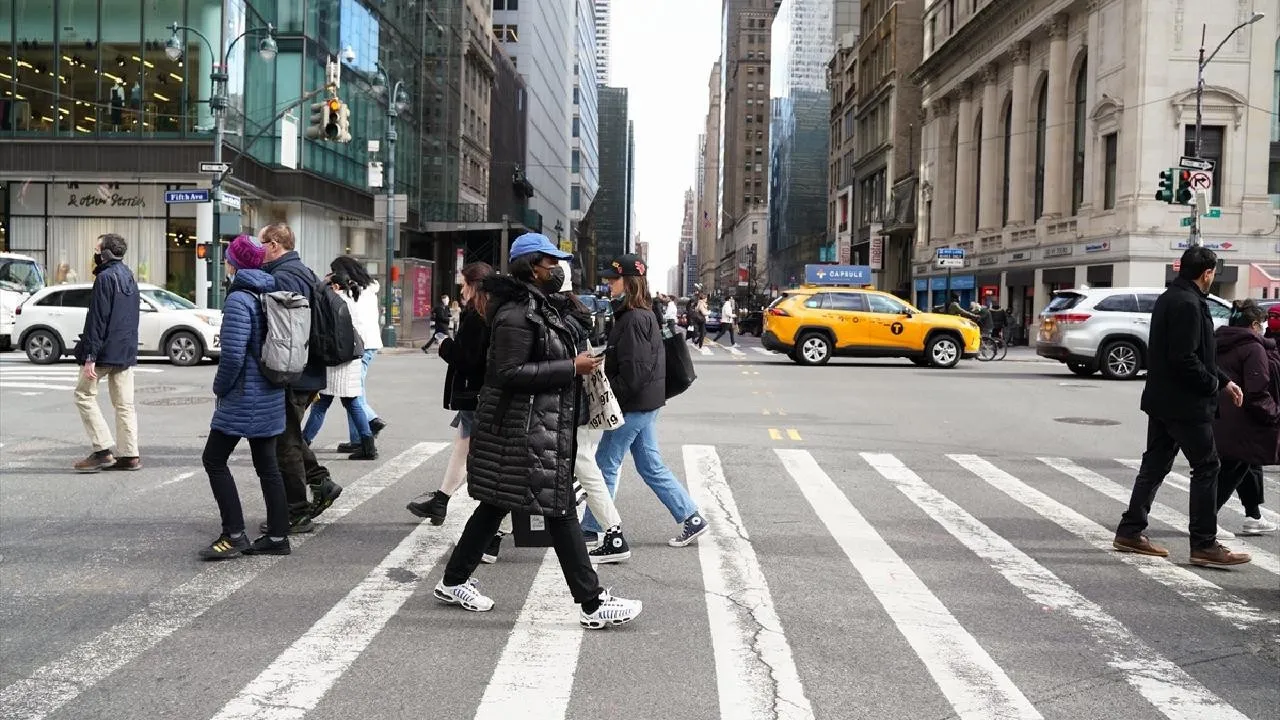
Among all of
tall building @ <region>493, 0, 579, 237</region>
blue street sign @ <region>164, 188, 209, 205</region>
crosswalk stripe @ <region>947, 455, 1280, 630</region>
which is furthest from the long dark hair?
tall building @ <region>493, 0, 579, 237</region>

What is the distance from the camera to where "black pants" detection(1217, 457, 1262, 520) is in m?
7.93

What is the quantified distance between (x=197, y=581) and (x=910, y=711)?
4.00 m

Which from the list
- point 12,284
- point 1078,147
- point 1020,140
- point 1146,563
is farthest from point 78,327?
point 1020,140

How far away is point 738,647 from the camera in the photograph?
17.0 ft

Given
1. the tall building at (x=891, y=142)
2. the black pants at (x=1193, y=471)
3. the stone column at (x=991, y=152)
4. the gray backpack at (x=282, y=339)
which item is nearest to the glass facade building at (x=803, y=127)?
the tall building at (x=891, y=142)

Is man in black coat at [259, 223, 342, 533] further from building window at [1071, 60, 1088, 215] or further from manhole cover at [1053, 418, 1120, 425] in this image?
building window at [1071, 60, 1088, 215]

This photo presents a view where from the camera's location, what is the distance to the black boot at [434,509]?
7723 mm

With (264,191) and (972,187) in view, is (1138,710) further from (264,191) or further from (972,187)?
(972,187)

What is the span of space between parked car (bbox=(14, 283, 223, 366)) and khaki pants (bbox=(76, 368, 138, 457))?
13379 mm

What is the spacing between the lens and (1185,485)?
10578mm

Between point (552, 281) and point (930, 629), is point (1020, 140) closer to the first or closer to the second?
A: point (930, 629)

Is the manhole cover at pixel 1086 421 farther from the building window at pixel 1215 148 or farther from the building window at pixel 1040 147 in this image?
the building window at pixel 1040 147

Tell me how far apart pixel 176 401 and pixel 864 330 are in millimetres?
15946

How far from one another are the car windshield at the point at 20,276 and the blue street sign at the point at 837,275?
46.5m
